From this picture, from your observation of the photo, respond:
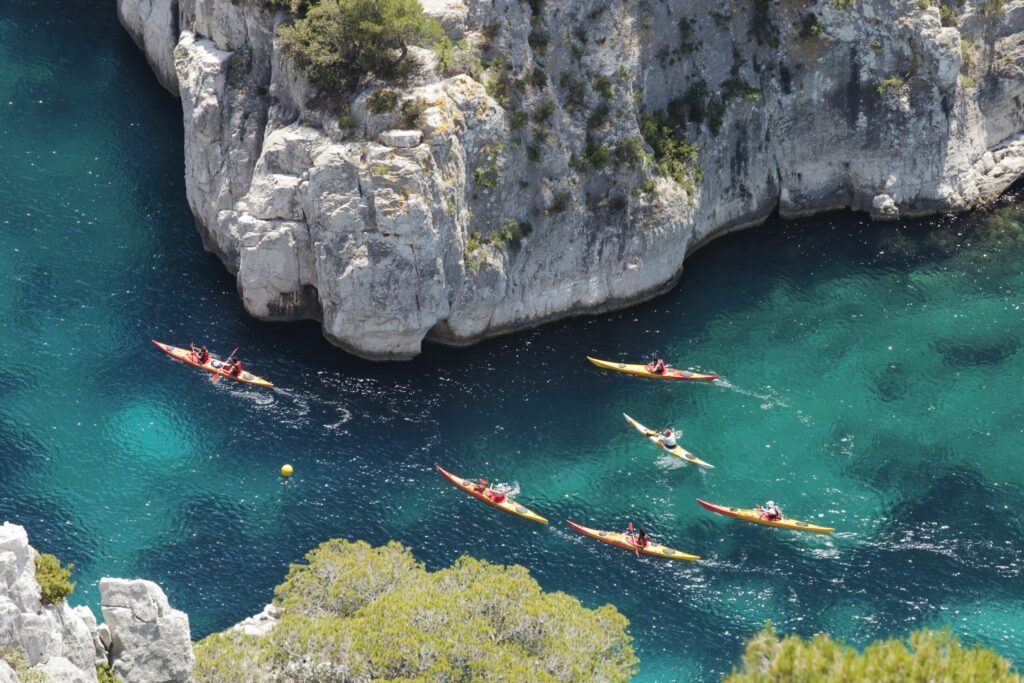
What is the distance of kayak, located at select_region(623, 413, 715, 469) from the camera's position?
7694cm

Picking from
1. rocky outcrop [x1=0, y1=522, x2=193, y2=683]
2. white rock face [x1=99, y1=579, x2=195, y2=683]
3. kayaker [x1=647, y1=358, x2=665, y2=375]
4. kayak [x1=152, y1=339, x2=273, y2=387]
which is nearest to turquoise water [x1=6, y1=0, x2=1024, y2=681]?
kayak [x1=152, y1=339, x2=273, y2=387]

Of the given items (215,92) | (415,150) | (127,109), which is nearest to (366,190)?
(415,150)

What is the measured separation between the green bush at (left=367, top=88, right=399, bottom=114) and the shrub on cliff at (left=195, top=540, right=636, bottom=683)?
85.5 ft

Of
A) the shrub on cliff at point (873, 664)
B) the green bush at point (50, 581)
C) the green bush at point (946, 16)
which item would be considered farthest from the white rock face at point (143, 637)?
the green bush at point (946, 16)

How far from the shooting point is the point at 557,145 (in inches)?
3260

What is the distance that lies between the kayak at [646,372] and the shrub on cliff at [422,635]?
923 inches

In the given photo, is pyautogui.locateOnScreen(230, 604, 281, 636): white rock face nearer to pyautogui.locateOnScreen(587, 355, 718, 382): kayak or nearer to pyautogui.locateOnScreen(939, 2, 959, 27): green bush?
pyautogui.locateOnScreen(587, 355, 718, 382): kayak

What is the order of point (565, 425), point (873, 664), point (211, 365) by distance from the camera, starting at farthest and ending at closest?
point (211, 365)
point (565, 425)
point (873, 664)

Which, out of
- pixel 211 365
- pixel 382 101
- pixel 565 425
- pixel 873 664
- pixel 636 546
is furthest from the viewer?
pixel 211 365

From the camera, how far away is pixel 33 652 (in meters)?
51.1

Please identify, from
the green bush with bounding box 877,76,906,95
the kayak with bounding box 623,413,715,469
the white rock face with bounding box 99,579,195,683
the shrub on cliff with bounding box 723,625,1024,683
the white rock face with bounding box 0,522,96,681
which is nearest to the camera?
the shrub on cliff with bounding box 723,625,1024,683

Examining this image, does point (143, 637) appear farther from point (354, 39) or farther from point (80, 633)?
point (354, 39)

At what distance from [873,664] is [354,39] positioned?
144ft

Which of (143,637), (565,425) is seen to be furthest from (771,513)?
(143,637)
